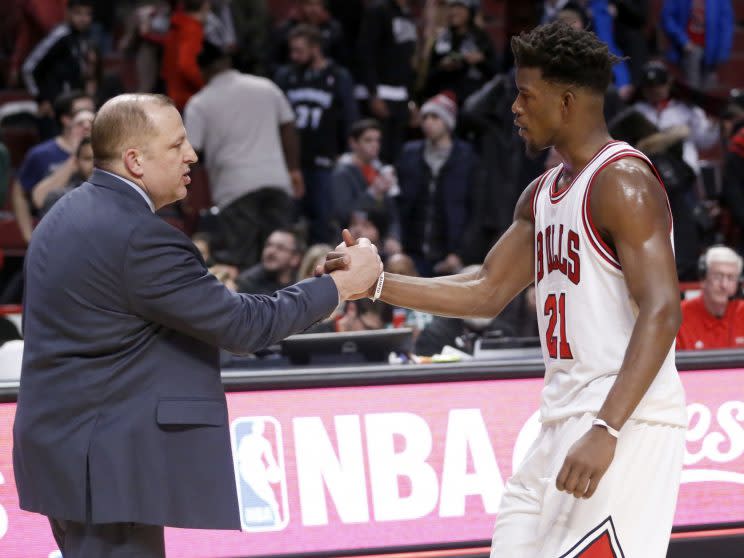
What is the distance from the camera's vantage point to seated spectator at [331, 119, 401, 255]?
9.91 metres

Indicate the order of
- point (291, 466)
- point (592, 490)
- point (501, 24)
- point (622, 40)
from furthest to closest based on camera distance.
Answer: point (501, 24)
point (622, 40)
point (291, 466)
point (592, 490)

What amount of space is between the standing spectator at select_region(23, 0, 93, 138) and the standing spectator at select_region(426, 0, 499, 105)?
2.99 metres

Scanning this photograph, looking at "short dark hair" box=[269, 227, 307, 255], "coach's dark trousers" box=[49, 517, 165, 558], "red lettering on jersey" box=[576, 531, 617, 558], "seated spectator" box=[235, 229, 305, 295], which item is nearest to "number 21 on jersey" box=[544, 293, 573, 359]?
"red lettering on jersey" box=[576, 531, 617, 558]

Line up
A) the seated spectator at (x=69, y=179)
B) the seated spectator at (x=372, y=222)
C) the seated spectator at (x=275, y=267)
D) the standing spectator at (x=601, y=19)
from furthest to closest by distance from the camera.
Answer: the standing spectator at (x=601, y=19)
the seated spectator at (x=372, y=222)
the seated spectator at (x=275, y=267)
the seated spectator at (x=69, y=179)

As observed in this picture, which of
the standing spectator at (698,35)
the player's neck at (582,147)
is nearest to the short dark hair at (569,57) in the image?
the player's neck at (582,147)

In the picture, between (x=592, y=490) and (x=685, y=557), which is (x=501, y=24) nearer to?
(x=685, y=557)

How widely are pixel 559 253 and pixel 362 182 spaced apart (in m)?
6.55

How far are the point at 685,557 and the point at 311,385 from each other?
167 centimetres

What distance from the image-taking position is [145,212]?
343 centimetres

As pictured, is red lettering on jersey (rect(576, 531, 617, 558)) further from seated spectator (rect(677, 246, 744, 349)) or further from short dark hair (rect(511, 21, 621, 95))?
seated spectator (rect(677, 246, 744, 349))

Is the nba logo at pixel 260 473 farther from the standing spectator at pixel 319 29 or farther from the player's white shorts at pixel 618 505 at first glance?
the standing spectator at pixel 319 29

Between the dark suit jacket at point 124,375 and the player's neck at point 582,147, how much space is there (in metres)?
1.02

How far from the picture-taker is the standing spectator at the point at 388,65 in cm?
1125

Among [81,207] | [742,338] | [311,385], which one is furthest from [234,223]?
[81,207]
